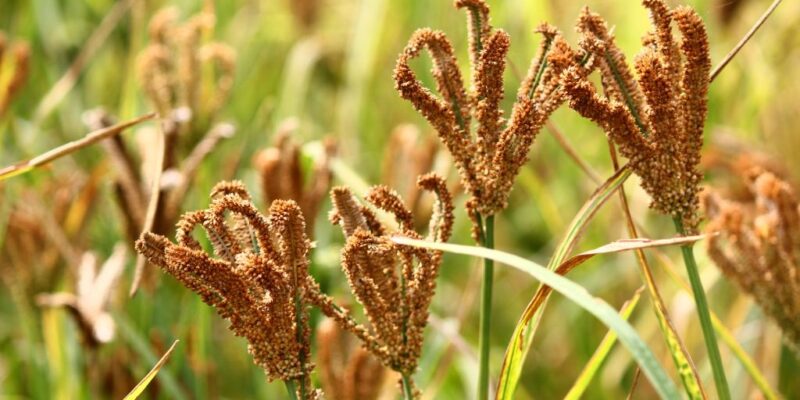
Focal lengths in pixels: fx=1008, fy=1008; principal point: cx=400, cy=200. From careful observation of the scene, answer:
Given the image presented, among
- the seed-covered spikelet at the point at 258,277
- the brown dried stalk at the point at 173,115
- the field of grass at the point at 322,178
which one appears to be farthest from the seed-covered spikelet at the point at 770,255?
the brown dried stalk at the point at 173,115

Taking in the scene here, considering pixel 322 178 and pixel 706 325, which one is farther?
pixel 322 178

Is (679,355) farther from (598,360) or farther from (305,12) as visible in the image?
(305,12)

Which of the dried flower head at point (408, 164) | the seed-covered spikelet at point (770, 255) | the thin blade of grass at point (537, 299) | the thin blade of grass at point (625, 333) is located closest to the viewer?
the thin blade of grass at point (625, 333)

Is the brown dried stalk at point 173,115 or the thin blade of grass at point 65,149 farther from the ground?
the brown dried stalk at point 173,115

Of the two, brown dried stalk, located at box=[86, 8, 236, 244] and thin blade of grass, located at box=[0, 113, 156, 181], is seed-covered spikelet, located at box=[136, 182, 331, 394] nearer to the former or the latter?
thin blade of grass, located at box=[0, 113, 156, 181]

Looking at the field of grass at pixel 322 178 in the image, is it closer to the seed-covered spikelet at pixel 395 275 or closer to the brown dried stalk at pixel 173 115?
the brown dried stalk at pixel 173 115

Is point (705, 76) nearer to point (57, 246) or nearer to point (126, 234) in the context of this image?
point (126, 234)

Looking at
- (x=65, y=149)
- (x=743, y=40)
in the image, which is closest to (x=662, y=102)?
(x=743, y=40)
